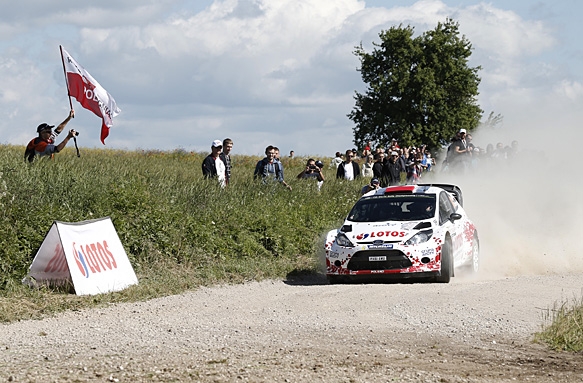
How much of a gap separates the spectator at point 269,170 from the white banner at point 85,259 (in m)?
7.20

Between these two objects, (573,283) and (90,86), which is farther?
(90,86)

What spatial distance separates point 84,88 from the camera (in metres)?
18.7

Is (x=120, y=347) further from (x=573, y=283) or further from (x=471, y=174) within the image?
(x=471, y=174)

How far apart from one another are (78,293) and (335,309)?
380 centimetres

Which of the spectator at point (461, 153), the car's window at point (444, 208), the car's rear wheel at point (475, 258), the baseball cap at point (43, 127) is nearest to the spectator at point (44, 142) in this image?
the baseball cap at point (43, 127)

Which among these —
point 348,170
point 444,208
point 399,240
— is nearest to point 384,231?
point 399,240

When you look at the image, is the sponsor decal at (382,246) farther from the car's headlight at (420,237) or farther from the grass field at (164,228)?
the grass field at (164,228)

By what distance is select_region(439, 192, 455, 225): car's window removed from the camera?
1617cm

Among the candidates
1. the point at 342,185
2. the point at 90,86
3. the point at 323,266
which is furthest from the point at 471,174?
the point at 90,86

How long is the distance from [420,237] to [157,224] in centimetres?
475

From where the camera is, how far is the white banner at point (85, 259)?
41.1 feet

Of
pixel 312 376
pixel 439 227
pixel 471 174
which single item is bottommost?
pixel 312 376

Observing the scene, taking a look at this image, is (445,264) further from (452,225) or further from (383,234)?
(452,225)

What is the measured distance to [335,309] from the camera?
39.8ft
